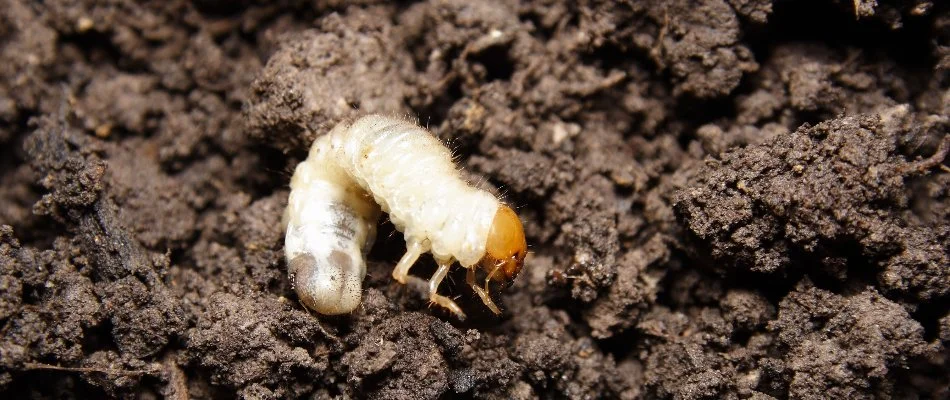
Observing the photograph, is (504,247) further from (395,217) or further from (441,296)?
(395,217)

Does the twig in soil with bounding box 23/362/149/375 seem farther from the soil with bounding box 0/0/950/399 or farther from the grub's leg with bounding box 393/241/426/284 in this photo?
the grub's leg with bounding box 393/241/426/284

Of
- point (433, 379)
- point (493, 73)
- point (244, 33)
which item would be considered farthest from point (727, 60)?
point (244, 33)

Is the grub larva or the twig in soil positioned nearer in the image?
the twig in soil

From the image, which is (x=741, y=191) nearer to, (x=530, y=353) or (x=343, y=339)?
(x=530, y=353)

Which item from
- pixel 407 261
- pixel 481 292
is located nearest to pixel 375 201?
pixel 407 261

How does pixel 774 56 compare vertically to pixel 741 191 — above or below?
above

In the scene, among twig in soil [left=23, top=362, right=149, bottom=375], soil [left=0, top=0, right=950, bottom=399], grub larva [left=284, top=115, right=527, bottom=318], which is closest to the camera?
twig in soil [left=23, top=362, right=149, bottom=375]

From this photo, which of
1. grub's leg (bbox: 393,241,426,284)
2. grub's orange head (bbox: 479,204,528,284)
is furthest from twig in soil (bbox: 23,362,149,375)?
grub's orange head (bbox: 479,204,528,284)

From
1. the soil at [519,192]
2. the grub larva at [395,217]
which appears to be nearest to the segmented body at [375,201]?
→ the grub larva at [395,217]
